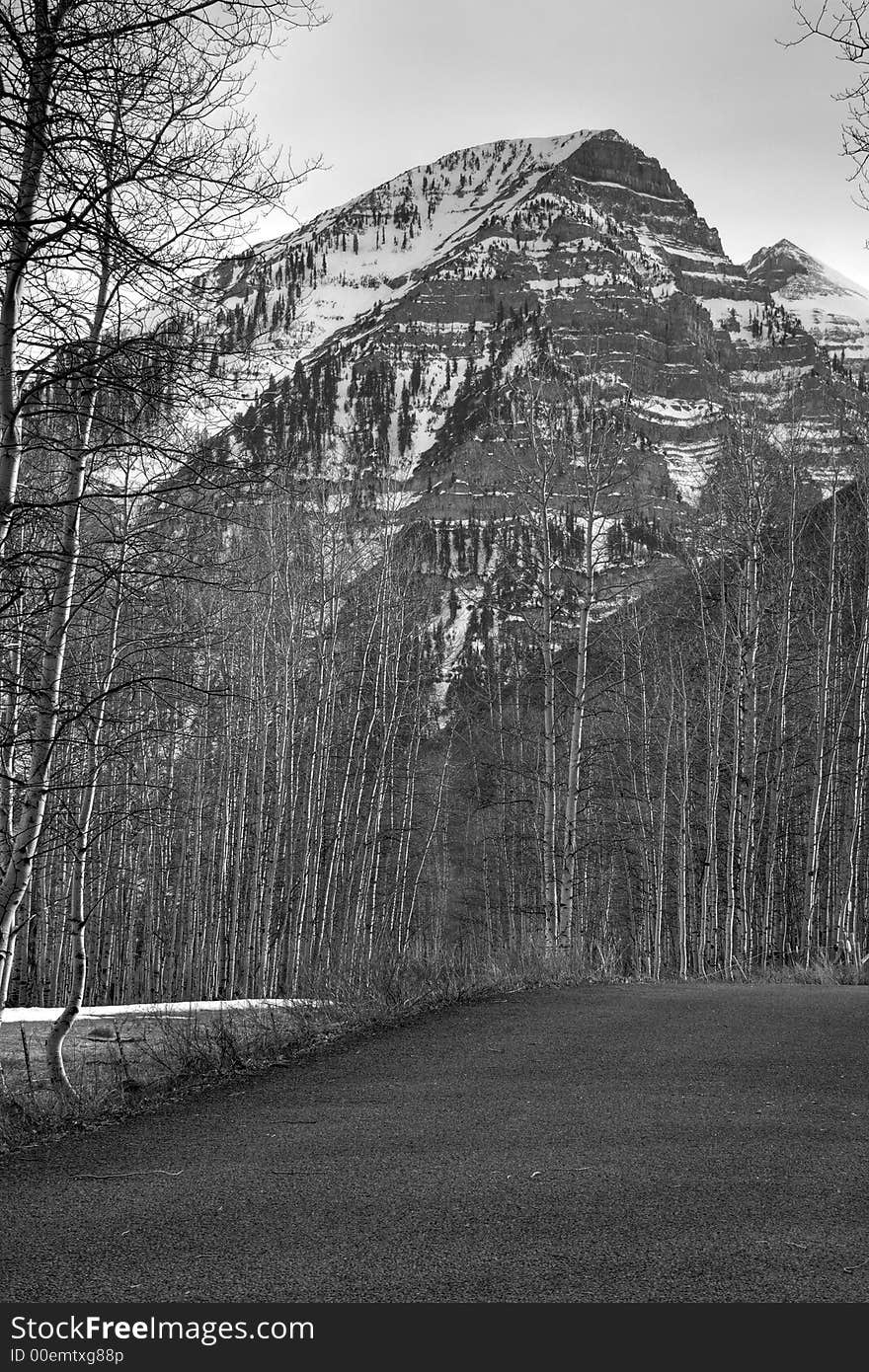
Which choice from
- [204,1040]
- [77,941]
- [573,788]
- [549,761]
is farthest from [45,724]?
[573,788]

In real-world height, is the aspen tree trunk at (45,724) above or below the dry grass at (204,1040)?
above

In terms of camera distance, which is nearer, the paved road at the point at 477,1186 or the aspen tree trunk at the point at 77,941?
the paved road at the point at 477,1186

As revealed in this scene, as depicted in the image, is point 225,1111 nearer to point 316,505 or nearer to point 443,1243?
point 443,1243

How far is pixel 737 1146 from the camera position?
4.52 meters

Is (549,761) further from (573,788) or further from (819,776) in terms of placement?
(819,776)

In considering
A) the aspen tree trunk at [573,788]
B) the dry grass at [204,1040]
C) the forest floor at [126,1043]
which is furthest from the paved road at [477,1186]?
the aspen tree trunk at [573,788]

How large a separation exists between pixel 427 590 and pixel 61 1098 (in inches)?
1014

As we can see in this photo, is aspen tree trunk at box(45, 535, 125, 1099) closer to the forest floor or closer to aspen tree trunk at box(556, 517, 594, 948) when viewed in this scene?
the forest floor

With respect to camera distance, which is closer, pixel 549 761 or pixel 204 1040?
pixel 204 1040

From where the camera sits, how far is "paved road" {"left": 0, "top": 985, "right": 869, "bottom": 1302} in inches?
120

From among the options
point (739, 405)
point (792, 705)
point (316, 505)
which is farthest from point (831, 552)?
point (316, 505)

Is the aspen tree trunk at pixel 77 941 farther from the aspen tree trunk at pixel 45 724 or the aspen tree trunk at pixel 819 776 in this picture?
the aspen tree trunk at pixel 819 776

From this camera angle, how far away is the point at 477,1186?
3973 millimetres

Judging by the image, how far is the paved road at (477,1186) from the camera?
304cm
